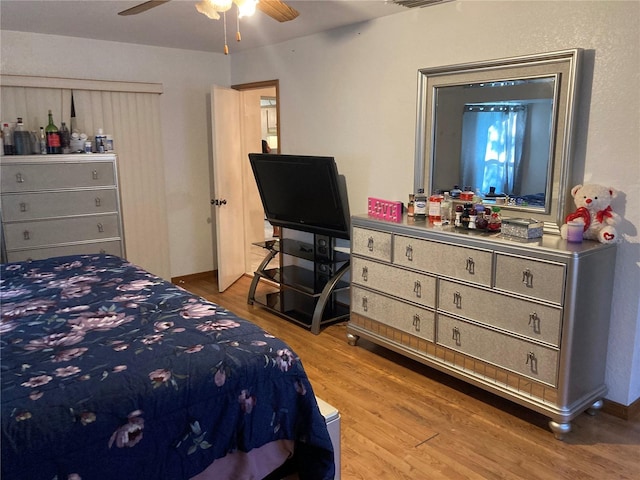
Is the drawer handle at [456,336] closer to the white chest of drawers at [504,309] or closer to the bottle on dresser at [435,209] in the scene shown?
the white chest of drawers at [504,309]

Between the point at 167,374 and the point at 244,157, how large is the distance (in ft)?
12.9

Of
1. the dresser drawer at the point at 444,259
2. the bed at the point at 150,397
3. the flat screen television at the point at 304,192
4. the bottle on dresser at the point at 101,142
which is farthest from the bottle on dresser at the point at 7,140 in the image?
the dresser drawer at the point at 444,259

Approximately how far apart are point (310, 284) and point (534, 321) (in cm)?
206

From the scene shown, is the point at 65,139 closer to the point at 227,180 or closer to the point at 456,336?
the point at 227,180

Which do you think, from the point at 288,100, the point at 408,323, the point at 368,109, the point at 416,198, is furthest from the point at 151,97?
the point at 408,323

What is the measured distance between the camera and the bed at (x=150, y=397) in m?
1.34

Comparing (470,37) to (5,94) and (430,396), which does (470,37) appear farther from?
(5,94)

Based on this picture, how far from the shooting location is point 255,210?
5.57 meters

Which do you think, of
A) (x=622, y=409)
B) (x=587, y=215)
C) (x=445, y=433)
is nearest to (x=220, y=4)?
(x=587, y=215)

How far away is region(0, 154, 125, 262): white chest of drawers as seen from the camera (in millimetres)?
3898

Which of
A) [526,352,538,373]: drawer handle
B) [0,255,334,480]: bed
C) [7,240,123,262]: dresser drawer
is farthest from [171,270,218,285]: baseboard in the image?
[526,352,538,373]: drawer handle

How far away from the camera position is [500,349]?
2.73 m

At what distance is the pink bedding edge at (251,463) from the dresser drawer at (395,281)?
1563mm

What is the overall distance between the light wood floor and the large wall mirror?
107cm
